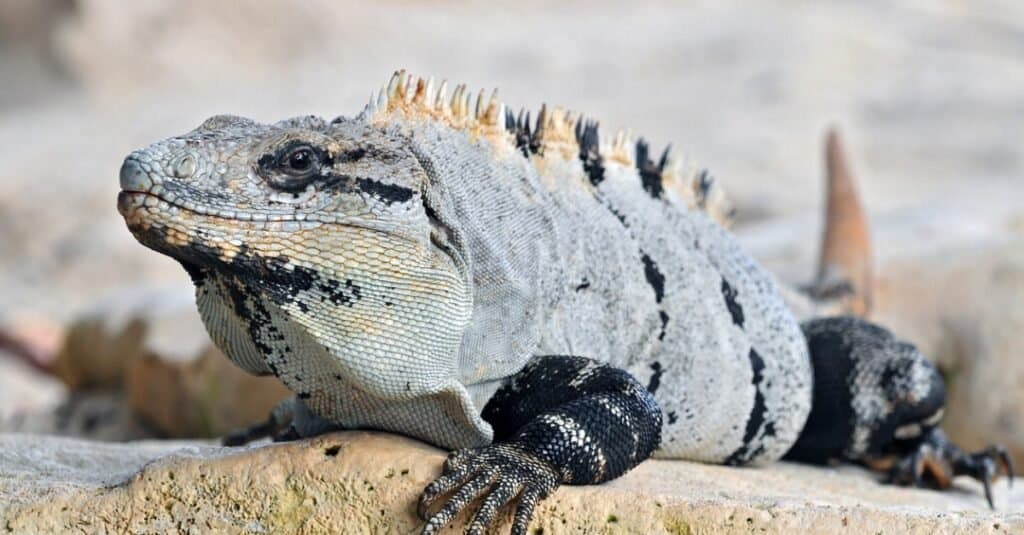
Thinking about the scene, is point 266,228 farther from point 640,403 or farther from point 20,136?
point 20,136

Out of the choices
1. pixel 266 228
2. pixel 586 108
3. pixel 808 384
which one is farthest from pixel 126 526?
pixel 586 108

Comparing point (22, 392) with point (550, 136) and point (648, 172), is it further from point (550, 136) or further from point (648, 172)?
point (550, 136)

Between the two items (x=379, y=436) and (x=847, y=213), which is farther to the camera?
(x=847, y=213)

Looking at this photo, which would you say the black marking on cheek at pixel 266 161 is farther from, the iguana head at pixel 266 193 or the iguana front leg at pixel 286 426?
the iguana front leg at pixel 286 426

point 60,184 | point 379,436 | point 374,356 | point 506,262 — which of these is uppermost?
point 506,262

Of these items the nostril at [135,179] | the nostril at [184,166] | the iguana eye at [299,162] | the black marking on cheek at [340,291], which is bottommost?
the black marking on cheek at [340,291]

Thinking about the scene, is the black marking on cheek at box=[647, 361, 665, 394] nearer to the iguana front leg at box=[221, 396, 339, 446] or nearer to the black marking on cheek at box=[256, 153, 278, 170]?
the iguana front leg at box=[221, 396, 339, 446]

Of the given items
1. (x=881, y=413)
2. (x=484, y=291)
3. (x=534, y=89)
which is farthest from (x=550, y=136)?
(x=534, y=89)

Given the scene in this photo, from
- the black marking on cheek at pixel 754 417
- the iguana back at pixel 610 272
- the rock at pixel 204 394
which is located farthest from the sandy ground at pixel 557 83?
the black marking on cheek at pixel 754 417
